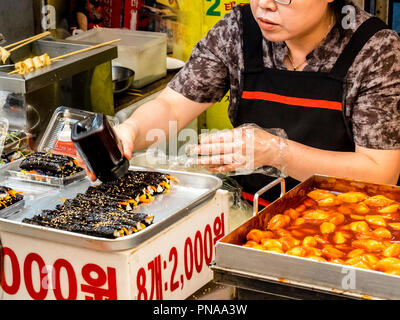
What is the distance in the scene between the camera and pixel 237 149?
1.92m

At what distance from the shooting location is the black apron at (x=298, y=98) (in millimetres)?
2281

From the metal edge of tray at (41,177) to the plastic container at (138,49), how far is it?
1.84 metres

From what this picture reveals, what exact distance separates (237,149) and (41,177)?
720 mm

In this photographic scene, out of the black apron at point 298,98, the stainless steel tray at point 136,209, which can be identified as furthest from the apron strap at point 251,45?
the stainless steel tray at point 136,209

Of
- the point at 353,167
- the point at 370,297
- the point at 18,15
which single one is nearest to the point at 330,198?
the point at 353,167

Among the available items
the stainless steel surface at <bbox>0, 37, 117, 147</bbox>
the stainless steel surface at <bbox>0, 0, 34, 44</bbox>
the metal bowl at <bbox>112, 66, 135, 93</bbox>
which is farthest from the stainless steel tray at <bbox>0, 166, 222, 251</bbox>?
the stainless steel surface at <bbox>0, 0, 34, 44</bbox>

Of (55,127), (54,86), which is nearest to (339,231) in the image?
(55,127)

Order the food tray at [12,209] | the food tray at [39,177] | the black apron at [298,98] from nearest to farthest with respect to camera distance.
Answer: the food tray at [12,209] → the food tray at [39,177] → the black apron at [298,98]

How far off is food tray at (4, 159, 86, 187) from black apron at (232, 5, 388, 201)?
0.73m

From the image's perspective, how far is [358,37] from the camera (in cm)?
225

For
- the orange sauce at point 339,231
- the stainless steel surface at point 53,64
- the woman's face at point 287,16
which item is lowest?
the orange sauce at point 339,231

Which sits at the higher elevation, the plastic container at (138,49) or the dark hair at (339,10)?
the dark hair at (339,10)

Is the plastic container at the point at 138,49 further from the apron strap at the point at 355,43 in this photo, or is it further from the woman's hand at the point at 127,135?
the apron strap at the point at 355,43
